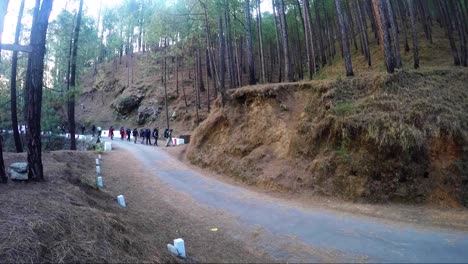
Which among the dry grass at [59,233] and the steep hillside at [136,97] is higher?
the steep hillside at [136,97]

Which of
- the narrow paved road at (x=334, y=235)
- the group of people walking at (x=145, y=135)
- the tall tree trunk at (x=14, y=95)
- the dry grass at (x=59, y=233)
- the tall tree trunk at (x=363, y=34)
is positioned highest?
the tall tree trunk at (x=363, y=34)

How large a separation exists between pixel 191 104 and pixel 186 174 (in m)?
26.4

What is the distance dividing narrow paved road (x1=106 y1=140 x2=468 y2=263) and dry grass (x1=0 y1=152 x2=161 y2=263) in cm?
330

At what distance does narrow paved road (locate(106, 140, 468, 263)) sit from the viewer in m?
6.68

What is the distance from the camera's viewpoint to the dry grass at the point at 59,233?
4543 millimetres

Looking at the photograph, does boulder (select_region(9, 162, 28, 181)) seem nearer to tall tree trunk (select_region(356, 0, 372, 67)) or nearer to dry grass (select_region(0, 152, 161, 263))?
dry grass (select_region(0, 152, 161, 263))

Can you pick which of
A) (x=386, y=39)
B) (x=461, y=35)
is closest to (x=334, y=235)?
(x=386, y=39)

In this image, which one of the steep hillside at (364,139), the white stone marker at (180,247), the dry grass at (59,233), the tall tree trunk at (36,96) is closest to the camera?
the dry grass at (59,233)

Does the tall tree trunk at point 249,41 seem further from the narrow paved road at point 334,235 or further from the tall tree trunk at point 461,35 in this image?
the tall tree trunk at point 461,35

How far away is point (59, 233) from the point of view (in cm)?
516

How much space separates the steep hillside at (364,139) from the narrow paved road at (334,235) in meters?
2.23

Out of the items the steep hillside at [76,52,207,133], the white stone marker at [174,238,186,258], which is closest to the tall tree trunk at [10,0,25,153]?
the white stone marker at [174,238,186,258]

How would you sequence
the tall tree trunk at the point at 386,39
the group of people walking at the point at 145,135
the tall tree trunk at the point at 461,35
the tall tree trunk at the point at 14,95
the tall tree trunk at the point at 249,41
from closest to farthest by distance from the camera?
the tall tree trunk at the point at 386,39 < the tall tree trunk at the point at 14,95 < the tall tree trunk at the point at 461,35 < the tall tree trunk at the point at 249,41 < the group of people walking at the point at 145,135

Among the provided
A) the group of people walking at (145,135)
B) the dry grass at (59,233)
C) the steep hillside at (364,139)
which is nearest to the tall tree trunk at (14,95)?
the steep hillside at (364,139)
